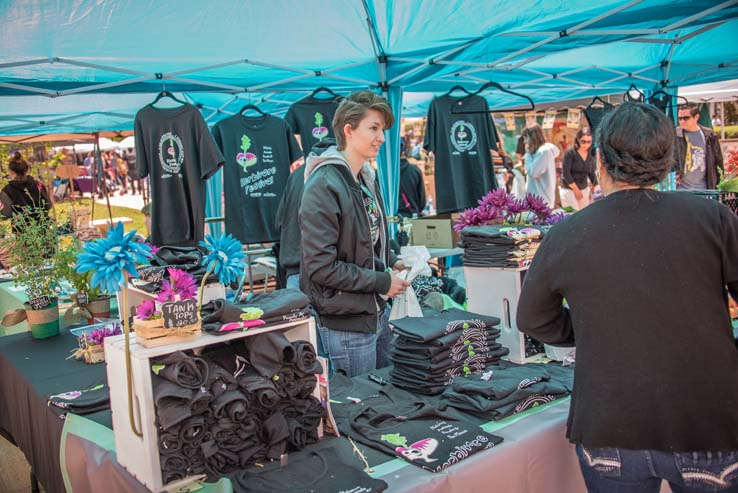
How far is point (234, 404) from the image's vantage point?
5.50 ft

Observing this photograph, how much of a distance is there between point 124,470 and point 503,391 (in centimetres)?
119

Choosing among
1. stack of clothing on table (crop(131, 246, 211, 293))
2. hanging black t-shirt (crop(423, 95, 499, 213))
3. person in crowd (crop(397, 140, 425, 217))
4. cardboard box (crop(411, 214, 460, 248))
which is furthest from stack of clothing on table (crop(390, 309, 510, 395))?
person in crowd (crop(397, 140, 425, 217))

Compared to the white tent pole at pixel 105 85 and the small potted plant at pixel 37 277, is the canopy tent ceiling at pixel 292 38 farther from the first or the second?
the small potted plant at pixel 37 277

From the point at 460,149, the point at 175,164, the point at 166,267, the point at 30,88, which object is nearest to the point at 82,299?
the point at 166,267

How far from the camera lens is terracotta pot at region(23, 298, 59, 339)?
3.49 meters

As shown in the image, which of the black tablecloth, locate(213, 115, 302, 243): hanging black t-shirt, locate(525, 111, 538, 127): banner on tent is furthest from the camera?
locate(525, 111, 538, 127): banner on tent

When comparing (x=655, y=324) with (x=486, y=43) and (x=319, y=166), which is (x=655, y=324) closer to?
(x=319, y=166)

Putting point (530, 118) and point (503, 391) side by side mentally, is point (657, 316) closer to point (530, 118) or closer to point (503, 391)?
point (503, 391)

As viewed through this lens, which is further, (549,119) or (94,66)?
(549,119)

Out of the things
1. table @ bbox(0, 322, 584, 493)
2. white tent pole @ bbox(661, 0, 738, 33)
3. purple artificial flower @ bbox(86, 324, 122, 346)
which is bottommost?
table @ bbox(0, 322, 584, 493)

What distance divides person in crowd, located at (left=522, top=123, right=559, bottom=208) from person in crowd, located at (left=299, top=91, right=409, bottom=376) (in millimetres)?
6230

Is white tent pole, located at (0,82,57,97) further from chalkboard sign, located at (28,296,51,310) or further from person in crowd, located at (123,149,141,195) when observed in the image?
person in crowd, located at (123,149,141,195)

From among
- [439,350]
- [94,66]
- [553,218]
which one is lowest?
[439,350]

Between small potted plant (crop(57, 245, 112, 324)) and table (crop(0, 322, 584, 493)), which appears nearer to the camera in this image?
table (crop(0, 322, 584, 493))
